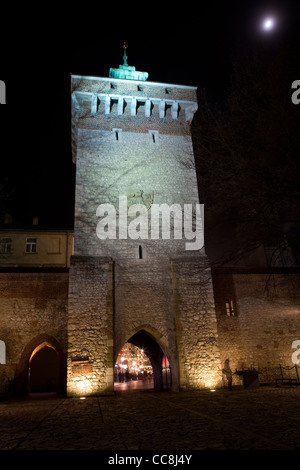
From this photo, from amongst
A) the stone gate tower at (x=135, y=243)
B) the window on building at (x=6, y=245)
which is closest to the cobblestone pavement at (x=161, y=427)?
the stone gate tower at (x=135, y=243)

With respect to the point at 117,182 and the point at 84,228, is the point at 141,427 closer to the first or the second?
the point at 84,228

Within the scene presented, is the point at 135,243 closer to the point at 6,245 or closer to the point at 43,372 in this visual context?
the point at 43,372

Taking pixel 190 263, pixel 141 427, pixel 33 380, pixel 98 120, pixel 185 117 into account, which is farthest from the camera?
pixel 33 380

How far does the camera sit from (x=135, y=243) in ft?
44.6

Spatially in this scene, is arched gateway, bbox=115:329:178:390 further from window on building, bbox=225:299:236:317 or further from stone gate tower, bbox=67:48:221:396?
window on building, bbox=225:299:236:317

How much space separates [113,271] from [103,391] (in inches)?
169

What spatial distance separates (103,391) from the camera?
11.2 m

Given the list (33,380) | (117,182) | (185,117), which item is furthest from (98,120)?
(33,380)

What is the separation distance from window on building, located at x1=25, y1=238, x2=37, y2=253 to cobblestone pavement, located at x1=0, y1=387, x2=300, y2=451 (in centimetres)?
1840

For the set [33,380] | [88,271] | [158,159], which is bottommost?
[33,380]
